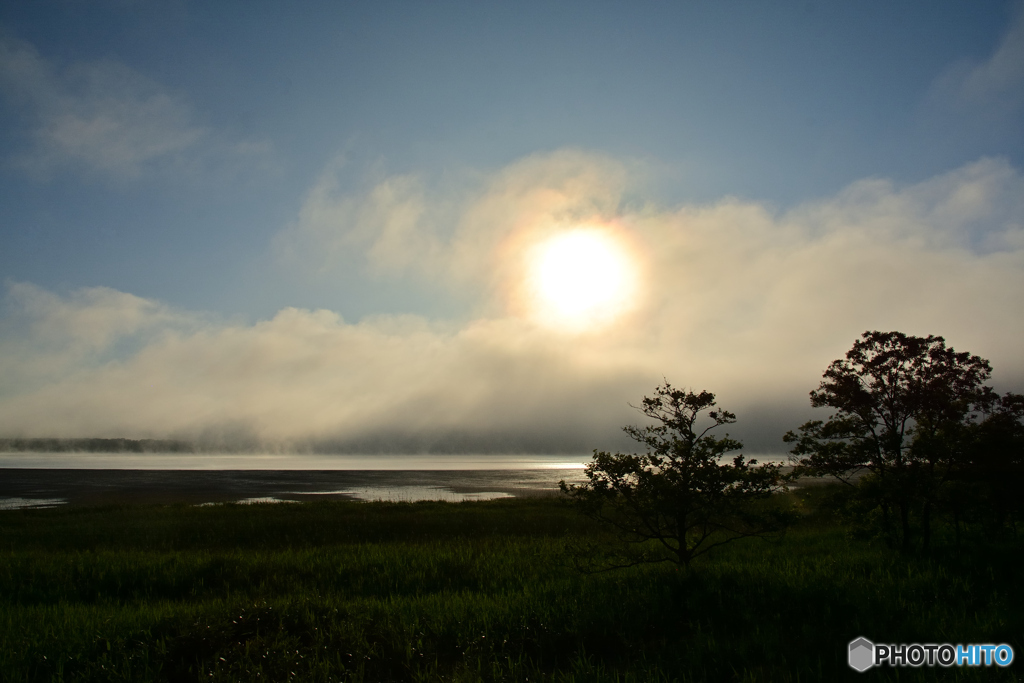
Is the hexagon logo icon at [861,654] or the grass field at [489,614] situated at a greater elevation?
the hexagon logo icon at [861,654]

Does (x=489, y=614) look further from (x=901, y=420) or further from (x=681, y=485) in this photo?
(x=901, y=420)

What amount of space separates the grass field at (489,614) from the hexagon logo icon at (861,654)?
27 cm

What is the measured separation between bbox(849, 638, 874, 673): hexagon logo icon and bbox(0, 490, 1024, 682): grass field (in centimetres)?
27

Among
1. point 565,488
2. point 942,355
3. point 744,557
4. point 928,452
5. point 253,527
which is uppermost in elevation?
point 942,355

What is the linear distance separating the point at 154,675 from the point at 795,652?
→ 33.5 feet

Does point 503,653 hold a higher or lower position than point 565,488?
lower

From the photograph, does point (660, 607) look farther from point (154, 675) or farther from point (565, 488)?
point (154, 675)

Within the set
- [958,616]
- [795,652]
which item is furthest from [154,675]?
[958,616]

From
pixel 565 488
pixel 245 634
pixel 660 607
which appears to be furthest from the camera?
pixel 565 488

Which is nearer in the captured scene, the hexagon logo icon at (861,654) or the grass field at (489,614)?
the hexagon logo icon at (861,654)

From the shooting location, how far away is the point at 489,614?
36.0 ft

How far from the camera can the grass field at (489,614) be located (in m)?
8.44

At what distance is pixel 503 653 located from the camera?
9141 millimetres

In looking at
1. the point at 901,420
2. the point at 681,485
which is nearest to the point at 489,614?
the point at 681,485
